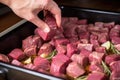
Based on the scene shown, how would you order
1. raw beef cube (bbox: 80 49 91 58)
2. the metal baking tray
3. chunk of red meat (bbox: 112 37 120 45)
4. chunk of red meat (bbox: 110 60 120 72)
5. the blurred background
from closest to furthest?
the metal baking tray
chunk of red meat (bbox: 110 60 120 72)
raw beef cube (bbox: 80 49 91 58)
chunk of red meat (bbox: 112 37 120 45)
the blurred background

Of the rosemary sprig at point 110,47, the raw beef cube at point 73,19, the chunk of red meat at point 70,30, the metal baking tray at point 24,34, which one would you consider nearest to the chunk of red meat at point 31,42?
the metal baking tray at point 24,34

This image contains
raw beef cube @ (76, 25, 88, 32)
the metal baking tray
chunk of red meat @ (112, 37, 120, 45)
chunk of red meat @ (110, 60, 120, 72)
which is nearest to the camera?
the metal baking tray

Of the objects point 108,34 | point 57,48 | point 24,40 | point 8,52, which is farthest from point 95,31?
point 8,52

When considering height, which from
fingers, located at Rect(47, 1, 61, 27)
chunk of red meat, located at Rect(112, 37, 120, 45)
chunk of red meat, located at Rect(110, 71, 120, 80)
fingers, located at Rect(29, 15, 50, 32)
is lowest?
chunk of red meat, located at Rect(110, 71, 120, 80)

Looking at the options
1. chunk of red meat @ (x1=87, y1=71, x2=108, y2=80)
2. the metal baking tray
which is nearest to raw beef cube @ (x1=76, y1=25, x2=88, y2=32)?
the metal baking tray

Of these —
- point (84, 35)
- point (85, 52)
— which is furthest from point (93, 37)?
point (85, 52)

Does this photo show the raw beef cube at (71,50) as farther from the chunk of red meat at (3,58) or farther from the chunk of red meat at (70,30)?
the chunk of red meat at (3,58)

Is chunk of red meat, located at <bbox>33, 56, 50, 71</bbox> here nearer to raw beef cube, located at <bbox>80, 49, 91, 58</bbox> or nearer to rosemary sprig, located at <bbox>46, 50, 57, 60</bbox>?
rosemary sprig, located at <bbox>46, 50, 57, 60</bbox>

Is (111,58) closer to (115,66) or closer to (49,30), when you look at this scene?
(115,66)
